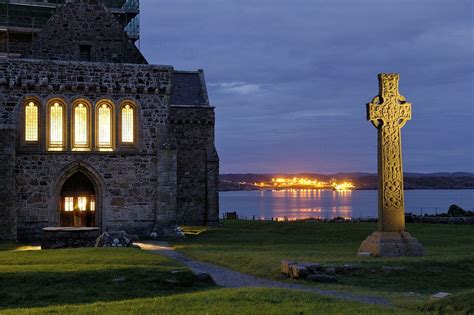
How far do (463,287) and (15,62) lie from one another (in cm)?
2659

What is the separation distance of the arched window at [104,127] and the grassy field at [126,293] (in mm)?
15234

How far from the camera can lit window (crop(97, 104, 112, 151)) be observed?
37.7 m

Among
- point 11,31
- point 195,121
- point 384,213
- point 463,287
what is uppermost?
point 11,31

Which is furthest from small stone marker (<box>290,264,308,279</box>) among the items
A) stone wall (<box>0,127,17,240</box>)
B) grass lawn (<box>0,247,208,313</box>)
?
stone wall (<box>0,127,17,240</box>)

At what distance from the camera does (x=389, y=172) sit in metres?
24.5

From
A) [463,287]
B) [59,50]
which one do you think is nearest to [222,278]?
[463,287]

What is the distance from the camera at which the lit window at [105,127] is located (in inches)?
1485

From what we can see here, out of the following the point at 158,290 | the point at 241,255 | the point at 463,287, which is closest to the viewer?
the point at 158,290

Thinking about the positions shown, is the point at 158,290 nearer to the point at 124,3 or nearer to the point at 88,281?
the point at 88,281

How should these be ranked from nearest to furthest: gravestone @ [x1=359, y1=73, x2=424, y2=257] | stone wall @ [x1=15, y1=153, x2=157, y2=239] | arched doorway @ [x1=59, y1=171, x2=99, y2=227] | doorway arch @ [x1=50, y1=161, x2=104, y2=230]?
gravestone @ [x1=359, y1=73, x2=424, y2=257], stone wall @ [x1=15, y1=153, x2=157, y2=239], doorway arch @ [x1=50, y1=161, x2=104, y2=230], arched doorway @ [x1=59, y1=171, x2=99, y2=227]

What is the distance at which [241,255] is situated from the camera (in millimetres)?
24062

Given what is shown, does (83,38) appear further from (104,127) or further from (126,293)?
(126,293)

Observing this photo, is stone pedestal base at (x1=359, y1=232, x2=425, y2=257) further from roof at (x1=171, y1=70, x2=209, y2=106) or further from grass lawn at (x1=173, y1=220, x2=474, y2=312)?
roof at (x1=171, y1=70, x2=209, y2=106)

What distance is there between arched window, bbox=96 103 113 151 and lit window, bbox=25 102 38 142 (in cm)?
329
